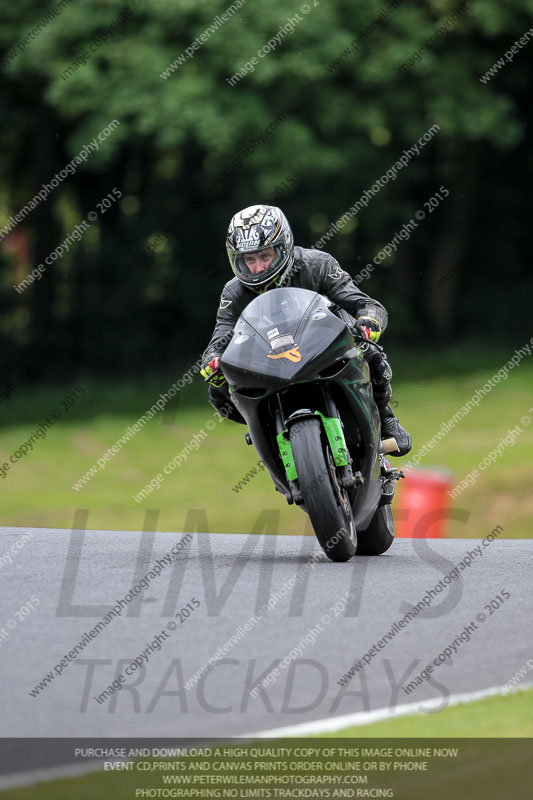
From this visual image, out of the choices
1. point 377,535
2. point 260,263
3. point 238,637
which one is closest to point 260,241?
point 260,263

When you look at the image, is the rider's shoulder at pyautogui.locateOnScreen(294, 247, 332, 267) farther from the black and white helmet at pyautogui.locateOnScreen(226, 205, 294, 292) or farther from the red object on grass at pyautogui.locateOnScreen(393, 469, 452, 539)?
the red object on grass at pyautogui.locateOnScreen(393, 469, 452, 539)

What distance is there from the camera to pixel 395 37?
811 inches

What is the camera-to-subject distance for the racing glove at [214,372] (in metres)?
6.83

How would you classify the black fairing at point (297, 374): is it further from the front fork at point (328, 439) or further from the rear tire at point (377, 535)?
the rear tire at point (377, 535)

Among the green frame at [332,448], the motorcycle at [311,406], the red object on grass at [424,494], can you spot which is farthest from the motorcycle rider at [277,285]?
the red object on grass at [424,494]

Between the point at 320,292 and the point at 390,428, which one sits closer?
the point at 320,292

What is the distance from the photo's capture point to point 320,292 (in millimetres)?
7184

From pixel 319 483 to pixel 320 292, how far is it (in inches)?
59.4

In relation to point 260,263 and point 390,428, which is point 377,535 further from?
point 260,263
